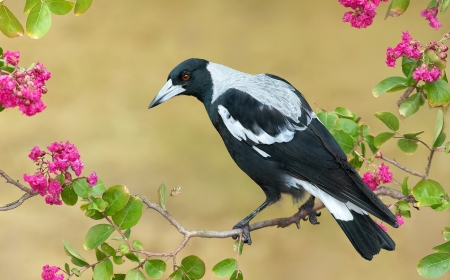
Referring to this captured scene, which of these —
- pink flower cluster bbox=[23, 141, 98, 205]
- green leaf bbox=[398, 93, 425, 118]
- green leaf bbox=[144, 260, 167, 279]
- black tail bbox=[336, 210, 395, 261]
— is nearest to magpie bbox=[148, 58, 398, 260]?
black tail bbox=[336, 210, 395, 261]

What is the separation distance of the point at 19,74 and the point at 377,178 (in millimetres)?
1134

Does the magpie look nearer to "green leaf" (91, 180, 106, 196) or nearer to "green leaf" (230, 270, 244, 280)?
"green leaf" (230, 270, 244, 280)

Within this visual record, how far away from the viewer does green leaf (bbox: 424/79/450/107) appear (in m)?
1.68

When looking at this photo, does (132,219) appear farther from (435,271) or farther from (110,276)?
(435,271)

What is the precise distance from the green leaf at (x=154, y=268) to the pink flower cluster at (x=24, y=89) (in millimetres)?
495

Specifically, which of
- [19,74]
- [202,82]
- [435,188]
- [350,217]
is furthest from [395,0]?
[19,74]

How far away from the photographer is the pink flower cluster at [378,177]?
6.01ft

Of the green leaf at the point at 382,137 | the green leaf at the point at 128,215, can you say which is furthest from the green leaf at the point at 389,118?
the green leaf at the point at 128,215

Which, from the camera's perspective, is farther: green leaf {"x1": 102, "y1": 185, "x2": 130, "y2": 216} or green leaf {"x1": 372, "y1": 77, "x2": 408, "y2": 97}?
green leaf {"x1": 372, "y1": 77, "x2": 408, "y2": 97}

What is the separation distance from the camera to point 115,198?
1467 millimetres

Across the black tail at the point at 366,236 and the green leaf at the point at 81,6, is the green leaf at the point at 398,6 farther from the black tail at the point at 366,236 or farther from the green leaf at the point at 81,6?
the green leaf at the point at 81,6

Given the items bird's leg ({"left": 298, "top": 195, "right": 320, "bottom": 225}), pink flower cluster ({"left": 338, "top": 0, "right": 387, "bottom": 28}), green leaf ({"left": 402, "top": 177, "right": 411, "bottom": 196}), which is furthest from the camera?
bird's leg ({"left": 298, "top": 195, "right": 320, "bottom": 225})

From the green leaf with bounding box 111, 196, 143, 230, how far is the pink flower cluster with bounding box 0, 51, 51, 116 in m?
0.37

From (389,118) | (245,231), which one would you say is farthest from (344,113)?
(245,231)
